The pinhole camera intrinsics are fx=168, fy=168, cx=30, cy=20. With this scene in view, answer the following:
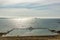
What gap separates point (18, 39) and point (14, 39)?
0.63 metres

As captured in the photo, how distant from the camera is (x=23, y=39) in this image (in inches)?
1033

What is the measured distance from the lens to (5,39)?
2652 cm

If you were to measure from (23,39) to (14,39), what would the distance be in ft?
4.60

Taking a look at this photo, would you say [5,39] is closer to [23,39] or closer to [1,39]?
[1,39]

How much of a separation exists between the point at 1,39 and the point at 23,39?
3442 millimetres

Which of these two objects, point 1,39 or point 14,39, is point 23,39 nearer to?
point 14,39

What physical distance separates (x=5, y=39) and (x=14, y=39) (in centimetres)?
148

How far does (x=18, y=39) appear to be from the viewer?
26172mm

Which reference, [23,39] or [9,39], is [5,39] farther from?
[23,39]

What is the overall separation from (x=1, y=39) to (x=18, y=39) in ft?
8.76

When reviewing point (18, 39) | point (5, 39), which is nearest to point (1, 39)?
point (5, 39)

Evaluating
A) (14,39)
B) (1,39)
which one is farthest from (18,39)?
(1,39)

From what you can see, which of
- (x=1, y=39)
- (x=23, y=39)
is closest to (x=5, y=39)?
(x=1, y=39)

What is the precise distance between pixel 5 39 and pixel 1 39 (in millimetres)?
633
